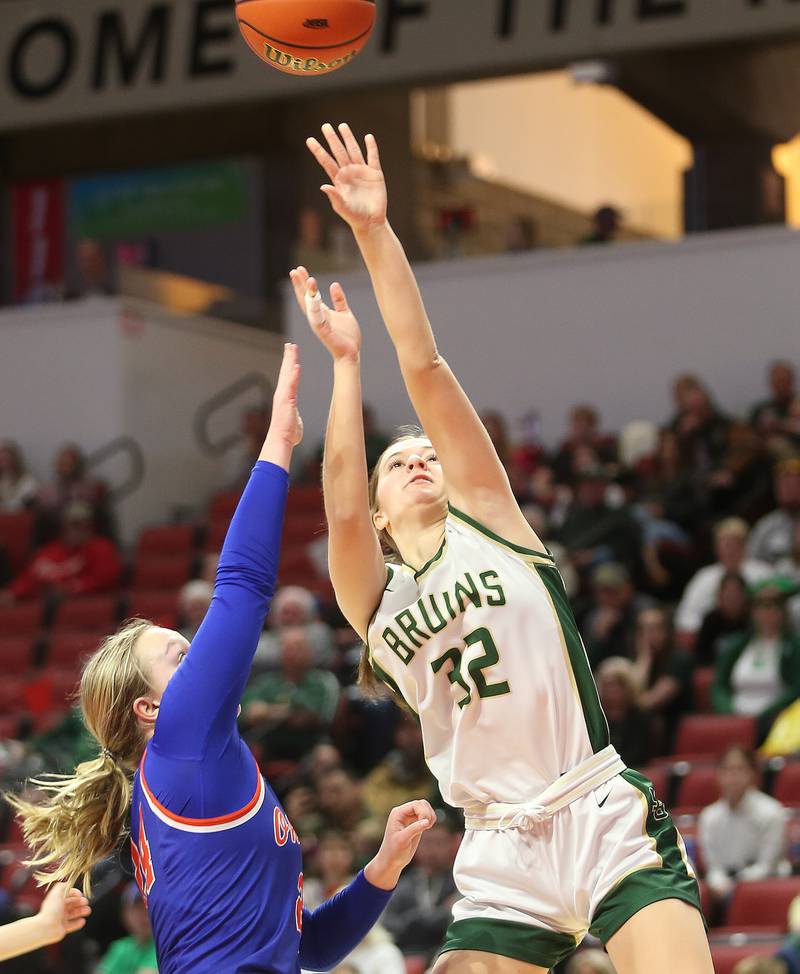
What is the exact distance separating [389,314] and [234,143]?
14.7 metres

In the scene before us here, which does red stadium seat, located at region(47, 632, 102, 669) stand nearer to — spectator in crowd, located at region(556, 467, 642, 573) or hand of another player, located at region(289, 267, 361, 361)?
spectator in crowd, located at region(556, 467, 642, 573)

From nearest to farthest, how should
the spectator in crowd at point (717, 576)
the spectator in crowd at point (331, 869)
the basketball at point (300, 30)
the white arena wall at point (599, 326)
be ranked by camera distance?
the basketball at point (300, 30)
the spectator in crowd at point (331, 869)
the spectator in crowd at point (717, 576)
the white arena wall at point (599, 326)

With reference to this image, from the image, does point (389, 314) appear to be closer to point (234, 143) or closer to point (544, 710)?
point (544, 710)

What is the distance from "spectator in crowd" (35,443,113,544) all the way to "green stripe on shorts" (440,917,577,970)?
10.1 metres

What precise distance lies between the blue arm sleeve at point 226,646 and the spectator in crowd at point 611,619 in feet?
19.0

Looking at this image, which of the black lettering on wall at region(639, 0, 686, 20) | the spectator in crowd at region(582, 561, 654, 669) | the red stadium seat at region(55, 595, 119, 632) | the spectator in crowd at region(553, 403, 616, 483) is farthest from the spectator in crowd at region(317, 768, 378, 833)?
the black lettering on wall at region(639, 0, 686, 20)

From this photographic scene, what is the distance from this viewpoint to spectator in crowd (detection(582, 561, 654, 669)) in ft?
29.8

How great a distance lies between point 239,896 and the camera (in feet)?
10.6

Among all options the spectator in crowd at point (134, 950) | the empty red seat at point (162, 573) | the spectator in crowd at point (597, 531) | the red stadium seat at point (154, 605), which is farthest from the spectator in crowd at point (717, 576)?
the empty red seat at point (162, 573)

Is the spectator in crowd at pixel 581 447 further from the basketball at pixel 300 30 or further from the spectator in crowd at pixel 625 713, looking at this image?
the basketball at pixel 300 30

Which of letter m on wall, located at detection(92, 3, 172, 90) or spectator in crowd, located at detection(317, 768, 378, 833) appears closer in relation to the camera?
spectator in crowd, located at detection(317, 768, 378, 833)

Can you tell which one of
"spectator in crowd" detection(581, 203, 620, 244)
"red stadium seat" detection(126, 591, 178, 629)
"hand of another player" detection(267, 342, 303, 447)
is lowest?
"red stadium seat" detection(126, 591, 178, 629)

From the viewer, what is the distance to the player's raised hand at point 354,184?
12.2 feet

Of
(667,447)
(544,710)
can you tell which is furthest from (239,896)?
(667,447)
